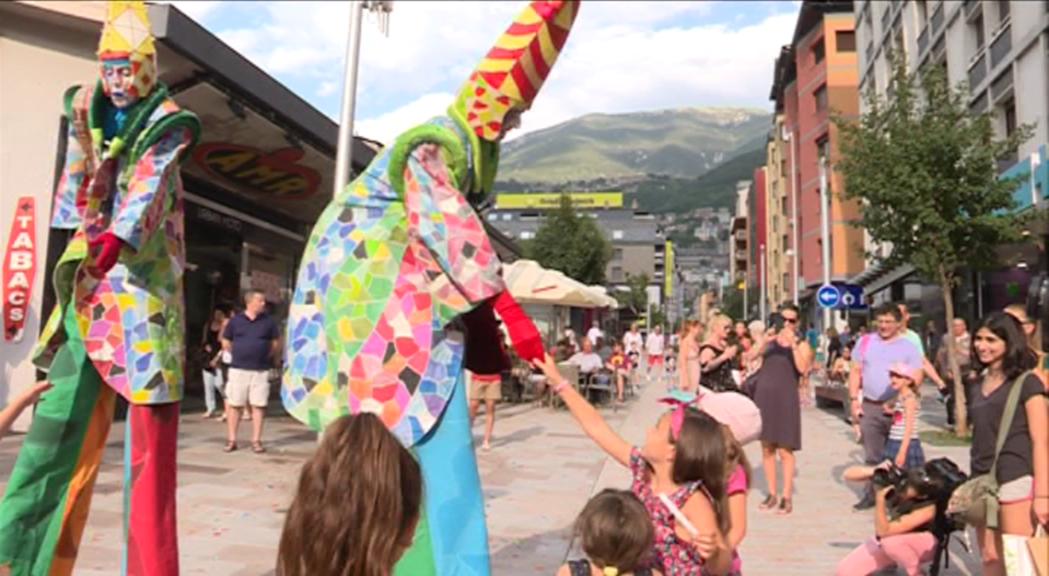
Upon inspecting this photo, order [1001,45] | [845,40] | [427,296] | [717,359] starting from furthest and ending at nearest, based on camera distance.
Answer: [845,40]
[1001,45]
[717,359]
[427,296]

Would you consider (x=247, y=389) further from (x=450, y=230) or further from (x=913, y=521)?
(x=450, y=230)

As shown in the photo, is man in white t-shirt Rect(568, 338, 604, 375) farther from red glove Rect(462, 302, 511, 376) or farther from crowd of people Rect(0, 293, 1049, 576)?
red glove Rect(462, 302, 511, 376)

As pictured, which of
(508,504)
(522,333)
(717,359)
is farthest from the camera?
(717,359)

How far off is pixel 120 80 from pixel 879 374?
580 cm

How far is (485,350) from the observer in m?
3.25

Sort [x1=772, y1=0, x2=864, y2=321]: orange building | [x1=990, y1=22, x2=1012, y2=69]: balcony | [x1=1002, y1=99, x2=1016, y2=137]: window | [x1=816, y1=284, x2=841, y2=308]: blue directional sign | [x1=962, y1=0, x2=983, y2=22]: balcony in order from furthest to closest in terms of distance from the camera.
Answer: [x1=772, y1=0, x2=864, y2=321]: orange building, [x1=962, y1=0, x2=983, y2=22]: balcony, [x1=1002, y1=99, x2=1016, y2=137]: window, [x1=990, y1=22, x2=1012, y2=69]: balcony, [x1=816, y1=284, x2=841, y2=308]: blue directional sign

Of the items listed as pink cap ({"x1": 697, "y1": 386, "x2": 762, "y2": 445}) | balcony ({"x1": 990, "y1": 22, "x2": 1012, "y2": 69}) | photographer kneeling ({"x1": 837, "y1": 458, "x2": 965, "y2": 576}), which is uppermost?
balcony ({"x1": 990, "y1": 22, "x2": 1012, "y2": 69})

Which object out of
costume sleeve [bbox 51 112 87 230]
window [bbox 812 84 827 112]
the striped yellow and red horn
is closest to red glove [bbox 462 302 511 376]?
the striped yellow and red horn

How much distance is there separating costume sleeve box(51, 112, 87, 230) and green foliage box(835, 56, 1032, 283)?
10816 millimetres

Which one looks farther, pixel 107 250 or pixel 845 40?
pixel 845 40

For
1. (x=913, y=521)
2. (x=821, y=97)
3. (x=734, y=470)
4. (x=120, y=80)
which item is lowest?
(x=913, y=521)

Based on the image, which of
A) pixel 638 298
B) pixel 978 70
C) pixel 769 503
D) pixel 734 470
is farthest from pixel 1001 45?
pixel 638 298

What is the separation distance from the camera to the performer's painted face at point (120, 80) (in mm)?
3326

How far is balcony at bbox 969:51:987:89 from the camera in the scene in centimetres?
2086
